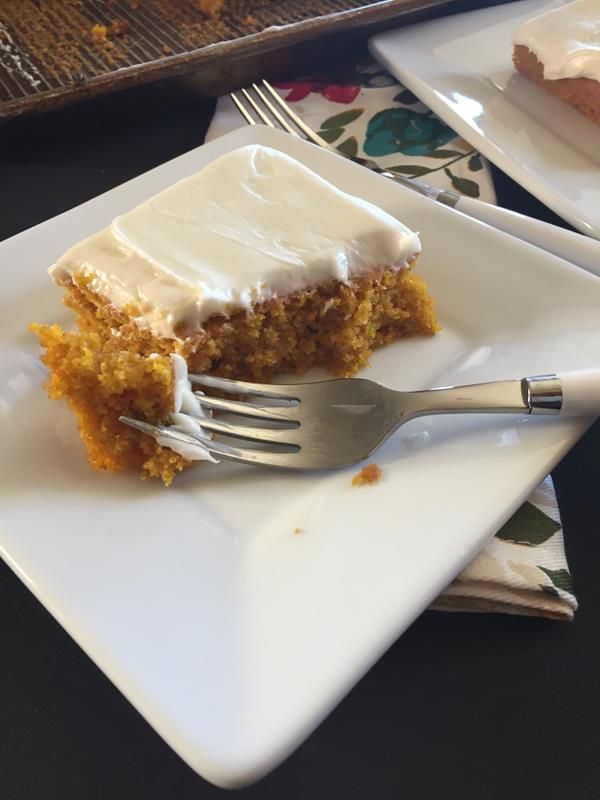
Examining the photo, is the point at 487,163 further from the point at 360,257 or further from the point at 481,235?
the point at 360,257

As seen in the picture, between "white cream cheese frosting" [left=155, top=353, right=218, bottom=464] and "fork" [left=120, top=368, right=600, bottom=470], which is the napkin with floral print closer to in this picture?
"fork" [left=120, top=368, right=600, bottom=470]

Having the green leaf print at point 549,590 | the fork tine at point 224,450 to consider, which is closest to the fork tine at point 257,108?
the fork tine at point 224,450

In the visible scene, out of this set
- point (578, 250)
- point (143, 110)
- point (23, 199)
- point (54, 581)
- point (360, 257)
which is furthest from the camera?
point (143, 110)

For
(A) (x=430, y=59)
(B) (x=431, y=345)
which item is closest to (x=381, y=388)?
(B) (x=431, y=345)

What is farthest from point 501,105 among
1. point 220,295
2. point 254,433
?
point 254,433

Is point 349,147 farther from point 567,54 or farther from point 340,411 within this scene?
point 340,411
